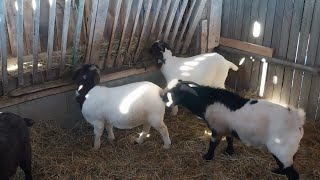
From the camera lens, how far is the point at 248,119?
416cm

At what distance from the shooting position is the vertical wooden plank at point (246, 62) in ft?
20.5

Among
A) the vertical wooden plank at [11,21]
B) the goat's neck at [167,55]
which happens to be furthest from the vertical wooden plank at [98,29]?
the vertical wooden plank at [11,21]

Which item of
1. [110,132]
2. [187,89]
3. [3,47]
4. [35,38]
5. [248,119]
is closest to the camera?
[248,119]

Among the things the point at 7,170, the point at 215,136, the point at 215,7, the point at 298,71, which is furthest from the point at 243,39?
the point at 7,170

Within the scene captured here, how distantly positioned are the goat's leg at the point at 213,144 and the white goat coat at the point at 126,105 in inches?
27.8

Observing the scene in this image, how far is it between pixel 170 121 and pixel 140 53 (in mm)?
1178

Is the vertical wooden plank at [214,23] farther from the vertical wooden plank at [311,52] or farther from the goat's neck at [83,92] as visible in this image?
the goat's neck at [83,92]

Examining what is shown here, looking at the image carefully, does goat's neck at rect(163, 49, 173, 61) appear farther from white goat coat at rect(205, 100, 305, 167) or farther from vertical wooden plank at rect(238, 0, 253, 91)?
white goat coat at rect(205, 100, 305, 167)

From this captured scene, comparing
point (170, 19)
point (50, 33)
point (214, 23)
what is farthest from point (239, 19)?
point (50, 33)

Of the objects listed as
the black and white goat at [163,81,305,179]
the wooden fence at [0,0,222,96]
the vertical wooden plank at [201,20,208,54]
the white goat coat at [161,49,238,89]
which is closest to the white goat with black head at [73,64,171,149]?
the black and white goat at [163,81,305,179]

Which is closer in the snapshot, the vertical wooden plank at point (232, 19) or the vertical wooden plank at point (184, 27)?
the vertical wooden plank at point (184, 27)

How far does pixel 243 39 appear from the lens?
644cm

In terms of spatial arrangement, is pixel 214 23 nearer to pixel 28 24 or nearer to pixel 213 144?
pixel 213 144

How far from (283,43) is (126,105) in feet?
9.02
